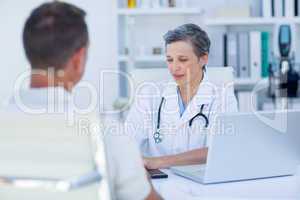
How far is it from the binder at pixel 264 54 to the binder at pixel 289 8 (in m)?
0.21

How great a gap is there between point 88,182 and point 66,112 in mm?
174

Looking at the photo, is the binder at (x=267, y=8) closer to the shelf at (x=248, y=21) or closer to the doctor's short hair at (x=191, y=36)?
the shelf at (x=248, y=21)

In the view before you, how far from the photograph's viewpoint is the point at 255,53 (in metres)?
3.66

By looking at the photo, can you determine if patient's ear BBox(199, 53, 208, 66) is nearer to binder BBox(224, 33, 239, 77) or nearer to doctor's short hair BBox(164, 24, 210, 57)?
doctor's short hair BBox(164, 24, 210, 57)

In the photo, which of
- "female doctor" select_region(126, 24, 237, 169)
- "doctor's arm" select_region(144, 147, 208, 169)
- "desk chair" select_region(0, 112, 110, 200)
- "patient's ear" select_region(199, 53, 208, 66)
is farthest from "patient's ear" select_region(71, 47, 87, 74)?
"patient's ear" select_region(199, 53, 208, 66)

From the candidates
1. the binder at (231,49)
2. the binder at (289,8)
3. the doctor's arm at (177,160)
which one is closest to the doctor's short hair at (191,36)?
the doctor's arm at (177,160)

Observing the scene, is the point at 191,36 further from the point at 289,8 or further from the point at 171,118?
the point at 289,8

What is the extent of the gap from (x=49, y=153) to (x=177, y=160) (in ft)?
3.08

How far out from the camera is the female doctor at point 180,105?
2.43 m

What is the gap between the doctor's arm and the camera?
2.00 meters

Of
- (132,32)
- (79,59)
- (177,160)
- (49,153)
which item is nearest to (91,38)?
(132,32)

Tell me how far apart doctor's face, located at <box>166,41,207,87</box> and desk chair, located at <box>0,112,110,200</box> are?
139 cm

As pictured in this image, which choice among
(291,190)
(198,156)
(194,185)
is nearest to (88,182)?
(194,185)

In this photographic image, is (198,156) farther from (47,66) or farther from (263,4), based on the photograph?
(263,4)
